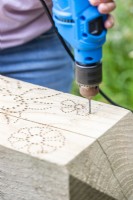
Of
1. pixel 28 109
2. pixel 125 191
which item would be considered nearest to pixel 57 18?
pixel 28 109

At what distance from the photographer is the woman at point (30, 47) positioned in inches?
74.4

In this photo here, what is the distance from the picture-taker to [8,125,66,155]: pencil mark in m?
1.39

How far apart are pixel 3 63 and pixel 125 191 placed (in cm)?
71

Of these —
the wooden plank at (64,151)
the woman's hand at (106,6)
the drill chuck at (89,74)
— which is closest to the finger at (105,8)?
the woman's hand at (106,6)

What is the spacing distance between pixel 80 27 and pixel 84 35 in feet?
0.07

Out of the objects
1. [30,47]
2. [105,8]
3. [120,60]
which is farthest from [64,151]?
[120,60]

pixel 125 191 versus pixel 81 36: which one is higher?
pixel 81 36

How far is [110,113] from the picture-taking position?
153 centimetres

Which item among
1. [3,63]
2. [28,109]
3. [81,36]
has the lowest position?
[3,63]

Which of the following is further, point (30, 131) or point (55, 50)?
point (55, 50)

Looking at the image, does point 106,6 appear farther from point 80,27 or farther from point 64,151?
point 64,151

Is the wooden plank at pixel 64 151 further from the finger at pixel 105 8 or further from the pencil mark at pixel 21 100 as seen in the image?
the finger at pixel 105 8

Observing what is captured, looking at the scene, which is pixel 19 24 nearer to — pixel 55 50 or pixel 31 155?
pixel 55 50

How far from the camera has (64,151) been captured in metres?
1.36
